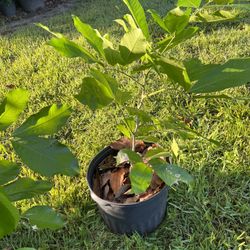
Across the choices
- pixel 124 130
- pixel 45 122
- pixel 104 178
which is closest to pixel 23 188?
pixel 45 122

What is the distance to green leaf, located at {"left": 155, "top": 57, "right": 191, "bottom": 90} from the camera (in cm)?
85

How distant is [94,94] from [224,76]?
322 mm

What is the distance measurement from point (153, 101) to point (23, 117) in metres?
0.84

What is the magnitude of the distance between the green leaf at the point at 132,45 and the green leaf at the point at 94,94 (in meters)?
0.10

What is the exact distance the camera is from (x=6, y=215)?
597 mm

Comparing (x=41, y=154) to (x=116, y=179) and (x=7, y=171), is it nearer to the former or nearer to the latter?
(x=7, y=171)

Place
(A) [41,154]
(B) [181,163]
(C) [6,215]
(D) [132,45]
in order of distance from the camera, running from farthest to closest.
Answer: (B) [181,163] → (D) [132,45] → (A) [41,154] → (C) [6,215]

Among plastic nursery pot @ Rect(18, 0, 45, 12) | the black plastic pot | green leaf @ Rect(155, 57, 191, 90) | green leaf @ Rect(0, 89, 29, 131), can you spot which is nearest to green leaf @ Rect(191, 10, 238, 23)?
green leaf @ Rect(155, 57, 191, 90)

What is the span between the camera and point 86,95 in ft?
3.17

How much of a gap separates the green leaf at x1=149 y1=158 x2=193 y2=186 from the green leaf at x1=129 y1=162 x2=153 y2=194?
28 mm

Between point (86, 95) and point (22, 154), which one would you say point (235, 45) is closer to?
point (86, 95)

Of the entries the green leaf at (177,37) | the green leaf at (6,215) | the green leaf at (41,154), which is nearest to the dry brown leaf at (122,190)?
the green leaf at (177,37)

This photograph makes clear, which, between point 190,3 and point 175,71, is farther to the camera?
point 190,3

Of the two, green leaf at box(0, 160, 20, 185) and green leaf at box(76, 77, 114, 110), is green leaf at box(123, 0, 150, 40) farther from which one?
green leaf at box(0, 160, 20, 185)
